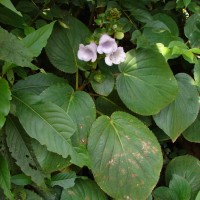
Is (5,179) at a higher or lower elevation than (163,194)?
higher

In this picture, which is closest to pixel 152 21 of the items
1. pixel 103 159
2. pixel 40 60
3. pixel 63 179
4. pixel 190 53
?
pixel 190 53

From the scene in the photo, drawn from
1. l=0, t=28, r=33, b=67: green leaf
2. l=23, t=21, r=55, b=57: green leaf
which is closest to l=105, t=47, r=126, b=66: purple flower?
l=23, t=21, r=55, b=57: green leaf

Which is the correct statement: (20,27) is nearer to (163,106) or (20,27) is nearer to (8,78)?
(8,78)

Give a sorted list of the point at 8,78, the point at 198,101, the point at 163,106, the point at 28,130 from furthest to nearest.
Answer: the point at 198,101, the point at 163,106, the point at 8,78, the point at 28,130

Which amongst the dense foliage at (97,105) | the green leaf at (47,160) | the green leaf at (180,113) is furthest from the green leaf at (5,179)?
the green leaf at (180,113)

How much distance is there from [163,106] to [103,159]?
0.33 metres

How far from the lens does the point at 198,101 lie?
5.54 ft

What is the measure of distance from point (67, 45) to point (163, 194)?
79 centimetres

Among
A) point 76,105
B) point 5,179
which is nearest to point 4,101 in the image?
point 5,179

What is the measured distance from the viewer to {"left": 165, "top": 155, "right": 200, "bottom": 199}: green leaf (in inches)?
70.7

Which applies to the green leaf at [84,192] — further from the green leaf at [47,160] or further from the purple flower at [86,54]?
the purple flower at [86,54]

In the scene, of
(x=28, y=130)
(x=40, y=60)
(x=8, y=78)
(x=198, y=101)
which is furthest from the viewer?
(x=40, y=60)

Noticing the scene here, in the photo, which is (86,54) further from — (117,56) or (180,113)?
(180,113)

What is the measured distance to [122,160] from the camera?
4.82 ft
